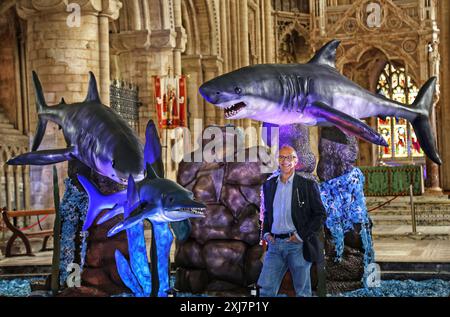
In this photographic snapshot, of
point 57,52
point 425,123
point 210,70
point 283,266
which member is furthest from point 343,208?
point 210,70

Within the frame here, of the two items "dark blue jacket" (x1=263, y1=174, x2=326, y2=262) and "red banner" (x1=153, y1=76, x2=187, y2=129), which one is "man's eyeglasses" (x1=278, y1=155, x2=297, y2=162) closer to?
"dark blue jacket" (x1=263, y1=174, x2=326, y2=262)

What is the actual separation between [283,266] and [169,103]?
44.7 feet

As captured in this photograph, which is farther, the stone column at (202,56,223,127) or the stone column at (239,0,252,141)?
the stone column at (239,0,252,141)

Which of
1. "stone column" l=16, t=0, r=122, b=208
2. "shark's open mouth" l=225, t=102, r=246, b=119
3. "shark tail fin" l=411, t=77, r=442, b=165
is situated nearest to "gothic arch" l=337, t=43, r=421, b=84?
"stone column" l=16, t=0, r=122, b=208

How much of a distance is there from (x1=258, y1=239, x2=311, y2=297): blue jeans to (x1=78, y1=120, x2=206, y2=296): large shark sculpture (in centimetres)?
65

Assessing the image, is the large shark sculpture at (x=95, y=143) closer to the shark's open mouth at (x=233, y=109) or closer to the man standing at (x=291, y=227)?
the shark's open mouth at (x=233, y=109)

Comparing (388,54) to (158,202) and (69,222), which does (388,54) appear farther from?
(158,202)

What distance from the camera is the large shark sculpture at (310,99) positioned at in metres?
7.32

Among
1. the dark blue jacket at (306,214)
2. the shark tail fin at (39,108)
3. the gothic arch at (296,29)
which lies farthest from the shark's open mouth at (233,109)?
the gothic arch at (296,29)

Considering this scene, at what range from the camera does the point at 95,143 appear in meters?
7.88

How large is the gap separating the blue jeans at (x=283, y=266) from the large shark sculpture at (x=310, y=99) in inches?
51.5

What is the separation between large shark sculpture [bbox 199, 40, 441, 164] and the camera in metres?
7.32

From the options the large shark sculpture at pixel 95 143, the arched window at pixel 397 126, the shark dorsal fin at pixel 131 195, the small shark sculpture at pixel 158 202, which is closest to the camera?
the small shark sculpture at pixel 158 202
